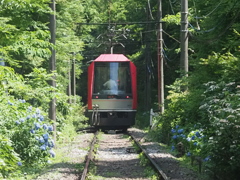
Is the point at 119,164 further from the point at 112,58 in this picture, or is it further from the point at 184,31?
the point at 112,58

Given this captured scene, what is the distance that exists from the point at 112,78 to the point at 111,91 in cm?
60

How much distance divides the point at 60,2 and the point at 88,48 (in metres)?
33.3

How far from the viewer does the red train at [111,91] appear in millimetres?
22250

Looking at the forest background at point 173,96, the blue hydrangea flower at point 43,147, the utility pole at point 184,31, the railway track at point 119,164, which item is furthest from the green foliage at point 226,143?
the utility pole at point 184,31

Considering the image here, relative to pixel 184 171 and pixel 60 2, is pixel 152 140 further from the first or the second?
pixel 184 171

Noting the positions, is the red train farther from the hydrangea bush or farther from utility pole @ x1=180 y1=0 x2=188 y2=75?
the hydrangea bush

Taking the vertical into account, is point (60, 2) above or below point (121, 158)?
above

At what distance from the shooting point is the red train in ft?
73.0

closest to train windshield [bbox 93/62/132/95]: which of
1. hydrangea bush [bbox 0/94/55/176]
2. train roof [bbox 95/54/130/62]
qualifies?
train roof [bbox 95/54/130/62]

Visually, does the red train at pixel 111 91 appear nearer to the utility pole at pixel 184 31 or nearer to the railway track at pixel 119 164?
the utility pole at pixel 184 31

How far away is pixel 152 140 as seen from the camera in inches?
702

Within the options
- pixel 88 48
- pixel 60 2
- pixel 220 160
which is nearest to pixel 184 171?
pixel 220 160

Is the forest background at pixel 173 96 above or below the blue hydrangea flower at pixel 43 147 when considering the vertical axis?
above

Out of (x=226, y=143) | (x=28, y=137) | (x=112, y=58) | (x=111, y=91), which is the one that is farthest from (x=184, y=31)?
(x=226, y=143)
